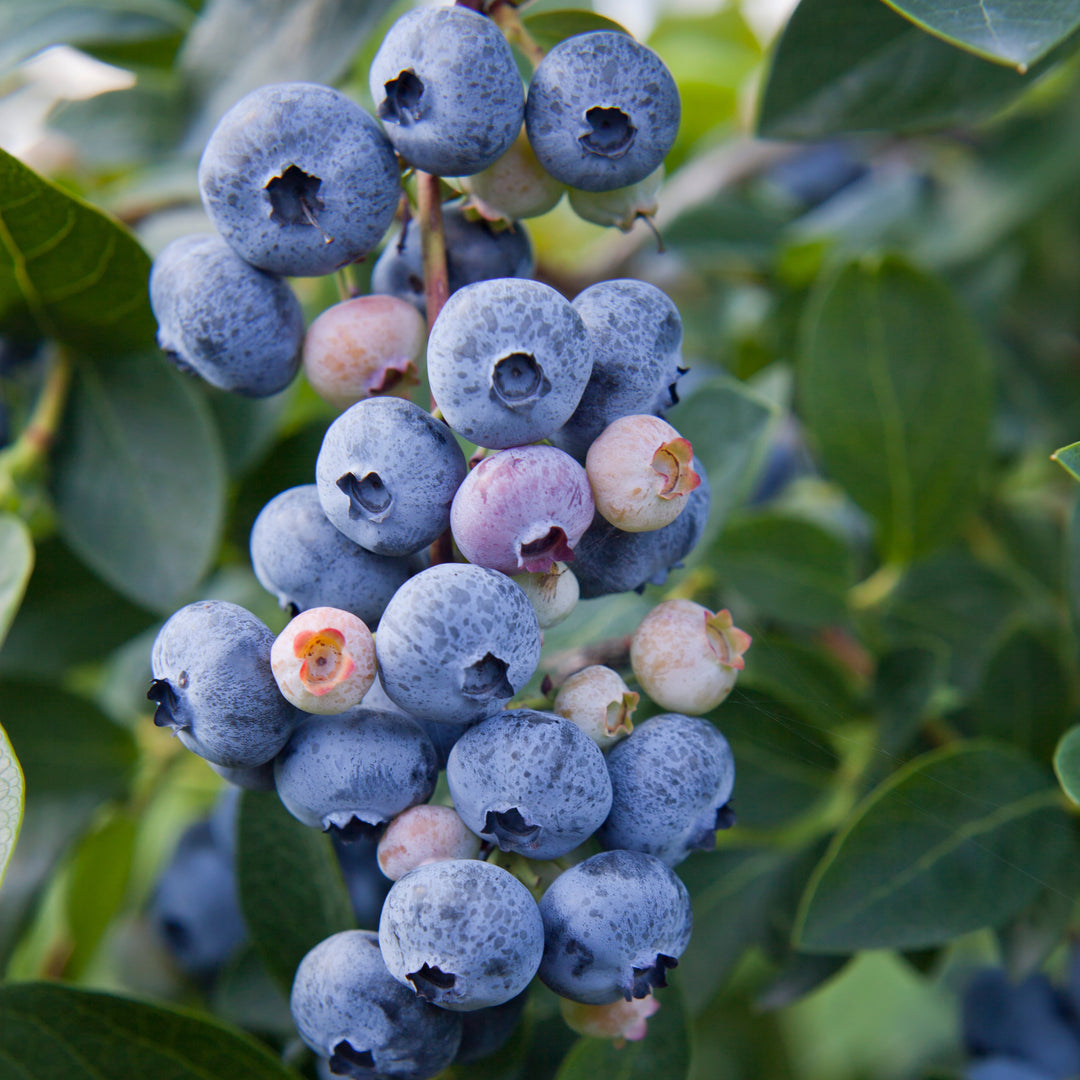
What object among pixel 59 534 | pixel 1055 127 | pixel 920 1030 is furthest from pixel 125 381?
pixel 920 1030

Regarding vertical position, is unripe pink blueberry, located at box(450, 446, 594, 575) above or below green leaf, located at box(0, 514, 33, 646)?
above

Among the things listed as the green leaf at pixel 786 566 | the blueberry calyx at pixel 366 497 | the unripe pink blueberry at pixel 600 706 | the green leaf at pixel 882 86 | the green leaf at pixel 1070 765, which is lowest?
the green leaf at pixel 786 566

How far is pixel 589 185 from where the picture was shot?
0.75 m

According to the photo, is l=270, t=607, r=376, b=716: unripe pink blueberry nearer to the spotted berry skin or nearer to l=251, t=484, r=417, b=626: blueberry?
l=251, t=484, r=417, b=626: blueberry

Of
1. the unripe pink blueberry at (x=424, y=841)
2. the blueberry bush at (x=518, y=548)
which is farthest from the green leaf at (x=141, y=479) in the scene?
the unripe pink blueberry at (x=424, y=841)

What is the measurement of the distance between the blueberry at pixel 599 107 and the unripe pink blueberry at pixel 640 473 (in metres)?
0.21

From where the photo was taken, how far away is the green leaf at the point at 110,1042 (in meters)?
0.82

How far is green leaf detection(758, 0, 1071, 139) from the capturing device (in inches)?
39.9

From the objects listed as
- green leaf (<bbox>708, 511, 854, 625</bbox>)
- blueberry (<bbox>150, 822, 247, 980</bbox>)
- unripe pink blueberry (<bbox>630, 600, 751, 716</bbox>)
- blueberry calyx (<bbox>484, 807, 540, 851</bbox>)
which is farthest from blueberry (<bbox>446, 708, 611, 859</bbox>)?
blueberry (<bbox>150, 822, 247, 980</bbox>)

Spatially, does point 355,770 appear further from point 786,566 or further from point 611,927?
point 786,566

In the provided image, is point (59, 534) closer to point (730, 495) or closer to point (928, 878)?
point (730, 495)

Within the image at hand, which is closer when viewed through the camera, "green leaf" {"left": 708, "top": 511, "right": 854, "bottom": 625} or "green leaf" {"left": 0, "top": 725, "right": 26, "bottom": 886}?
"green leaf" {"left": 0, "top": 725, "right": 26, "bottom": 886}

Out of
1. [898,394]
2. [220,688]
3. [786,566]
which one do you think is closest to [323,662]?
[220,688]

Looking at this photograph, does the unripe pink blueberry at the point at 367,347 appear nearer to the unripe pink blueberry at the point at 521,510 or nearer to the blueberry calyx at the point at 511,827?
the unripe pink blueberry at the point at 521,510
